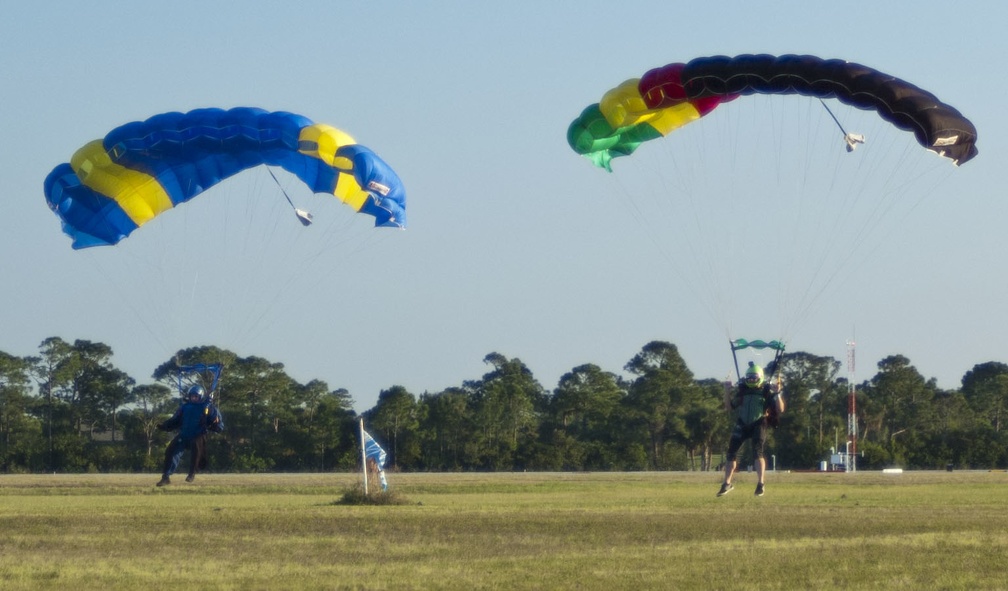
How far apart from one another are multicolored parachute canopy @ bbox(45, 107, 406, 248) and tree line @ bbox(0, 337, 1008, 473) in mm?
40760

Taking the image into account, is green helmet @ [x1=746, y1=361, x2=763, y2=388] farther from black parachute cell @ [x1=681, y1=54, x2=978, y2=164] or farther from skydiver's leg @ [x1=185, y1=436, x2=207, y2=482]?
skydiver's leg @ [x1=185, y1=436, x2=207, y2=482]

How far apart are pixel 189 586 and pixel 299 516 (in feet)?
36.3

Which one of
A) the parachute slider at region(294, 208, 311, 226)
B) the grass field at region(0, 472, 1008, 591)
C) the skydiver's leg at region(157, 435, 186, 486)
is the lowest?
the grass field at region(0, 472, 1008, 591)

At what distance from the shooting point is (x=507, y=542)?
2142 cm

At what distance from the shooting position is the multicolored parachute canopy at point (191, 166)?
21750mm

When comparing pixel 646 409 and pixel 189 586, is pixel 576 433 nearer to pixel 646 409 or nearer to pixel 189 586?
pixel 646 409

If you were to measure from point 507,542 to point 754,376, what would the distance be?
15.6 feet

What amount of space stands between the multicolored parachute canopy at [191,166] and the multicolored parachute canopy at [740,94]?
329 cm

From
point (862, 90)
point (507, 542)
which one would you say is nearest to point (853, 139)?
point (862, 90)

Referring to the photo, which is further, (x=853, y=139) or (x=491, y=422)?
(x=491, y=422)

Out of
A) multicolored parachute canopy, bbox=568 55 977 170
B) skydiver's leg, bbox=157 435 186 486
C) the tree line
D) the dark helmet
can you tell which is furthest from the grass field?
the tree line

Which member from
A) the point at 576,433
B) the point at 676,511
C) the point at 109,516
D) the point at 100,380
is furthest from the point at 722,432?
the point at 109,516

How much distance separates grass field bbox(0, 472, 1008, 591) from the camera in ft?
54.3

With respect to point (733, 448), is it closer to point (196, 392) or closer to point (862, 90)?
point (862, 90)
